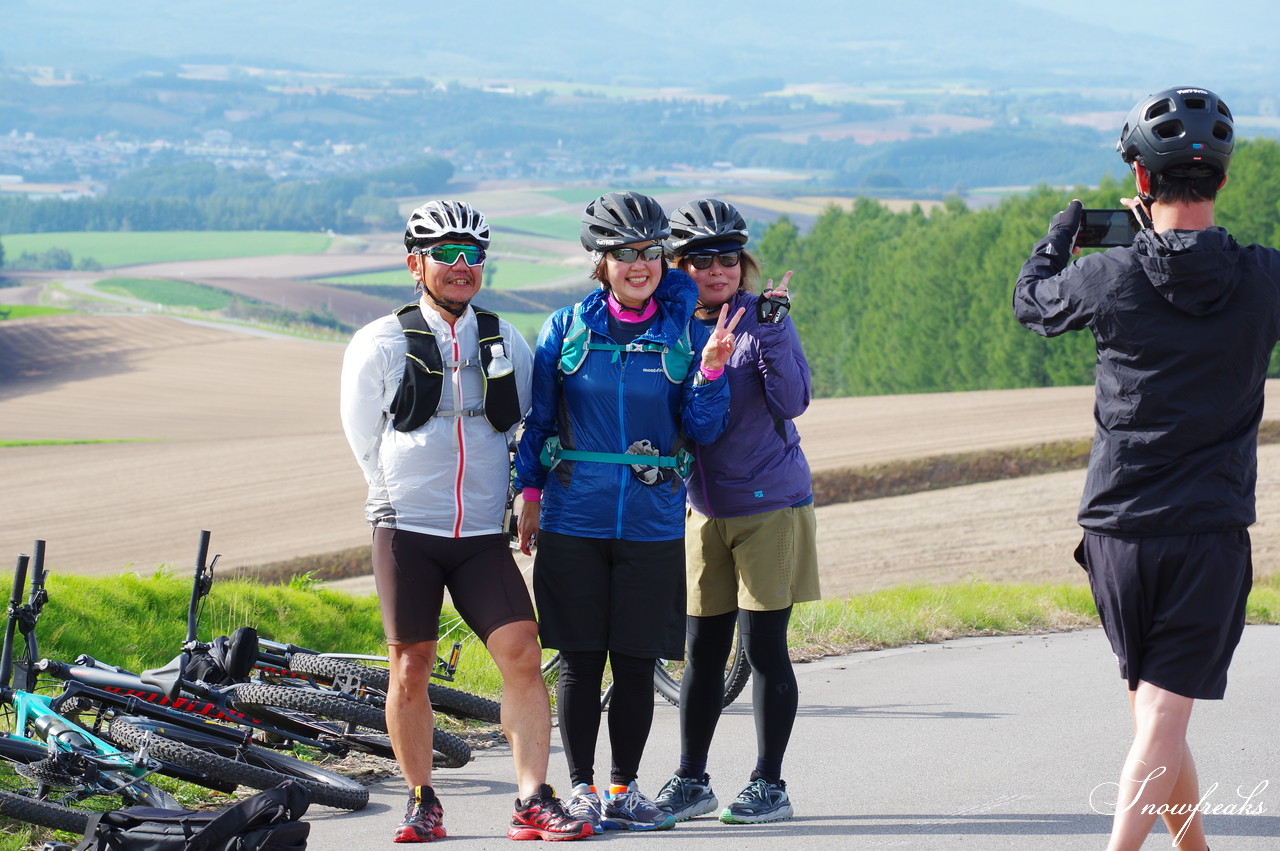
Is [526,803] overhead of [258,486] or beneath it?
overhead


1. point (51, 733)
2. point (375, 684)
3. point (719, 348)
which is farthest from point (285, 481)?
point (719, 348)

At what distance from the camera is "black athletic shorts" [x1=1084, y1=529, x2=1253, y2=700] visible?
3.31 m

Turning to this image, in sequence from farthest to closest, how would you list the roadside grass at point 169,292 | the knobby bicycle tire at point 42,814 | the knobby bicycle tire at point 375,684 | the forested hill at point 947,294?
the roadside grass at point 169,292
the forested hill at point 947,294
the knobby bicycle tire at point 375,684
the knobby bicycle tire at point 42,814

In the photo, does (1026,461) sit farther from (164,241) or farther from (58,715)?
(164,241)

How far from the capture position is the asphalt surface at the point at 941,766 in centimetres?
444

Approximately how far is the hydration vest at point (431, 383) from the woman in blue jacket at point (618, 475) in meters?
0.15

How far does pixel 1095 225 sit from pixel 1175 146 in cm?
44

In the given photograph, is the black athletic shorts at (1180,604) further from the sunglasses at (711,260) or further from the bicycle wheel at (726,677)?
the bicycle wheel at (726,677)

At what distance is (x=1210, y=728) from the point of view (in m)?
5.71

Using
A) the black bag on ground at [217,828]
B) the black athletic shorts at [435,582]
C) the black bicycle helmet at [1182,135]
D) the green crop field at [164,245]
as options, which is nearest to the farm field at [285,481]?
the black athletic shorts at [435,582]

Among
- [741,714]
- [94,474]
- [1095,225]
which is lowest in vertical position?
[94,474]

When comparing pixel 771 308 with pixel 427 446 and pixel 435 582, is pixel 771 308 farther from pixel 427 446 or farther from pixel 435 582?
pixel 435 582

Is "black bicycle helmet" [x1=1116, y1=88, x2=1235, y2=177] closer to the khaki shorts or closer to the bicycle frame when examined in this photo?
the khaki shorts

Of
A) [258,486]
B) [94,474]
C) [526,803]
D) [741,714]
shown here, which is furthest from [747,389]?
[94,474]
